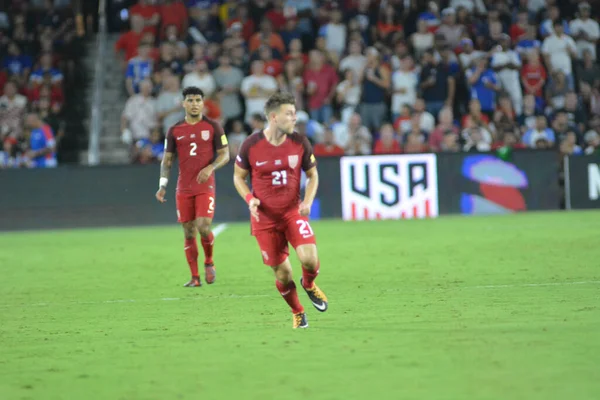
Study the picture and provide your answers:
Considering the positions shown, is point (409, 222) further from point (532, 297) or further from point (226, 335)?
point (226, 335)

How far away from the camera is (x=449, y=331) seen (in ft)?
26.0

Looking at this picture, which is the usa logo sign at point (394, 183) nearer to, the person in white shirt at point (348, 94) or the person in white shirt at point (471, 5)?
the person in white shirt at point (348, 94)

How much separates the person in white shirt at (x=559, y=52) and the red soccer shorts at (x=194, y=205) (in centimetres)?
1356

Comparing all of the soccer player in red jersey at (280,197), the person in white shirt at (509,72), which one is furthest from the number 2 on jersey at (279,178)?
the person in white shirt at (509,72)

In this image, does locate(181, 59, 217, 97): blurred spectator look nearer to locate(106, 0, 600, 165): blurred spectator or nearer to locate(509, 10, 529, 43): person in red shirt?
locate(106, 0, 600, 165): blurred spectator

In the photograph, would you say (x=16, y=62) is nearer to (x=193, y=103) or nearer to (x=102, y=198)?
(x=102, y=198)

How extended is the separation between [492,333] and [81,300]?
4956 millimetres

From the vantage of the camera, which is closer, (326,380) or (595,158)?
(326,380)

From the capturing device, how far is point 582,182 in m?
21.6

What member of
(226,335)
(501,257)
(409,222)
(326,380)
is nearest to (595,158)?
(409,222)

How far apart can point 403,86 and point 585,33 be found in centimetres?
477

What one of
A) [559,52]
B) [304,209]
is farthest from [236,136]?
[304,209]

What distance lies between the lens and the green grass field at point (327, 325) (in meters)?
6.19

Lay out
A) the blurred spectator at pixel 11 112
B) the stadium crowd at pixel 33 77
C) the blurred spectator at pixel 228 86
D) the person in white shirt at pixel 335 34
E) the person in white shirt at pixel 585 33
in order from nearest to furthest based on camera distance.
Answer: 1. the stadium crowd at pixel 33 77
2. the blurred spectator at pixel 11 112
3. the blurred spectator at pixel 228 86
4. the person in white shirt at pixel 335 34
5. the person in white shirt at pixel 585 33
